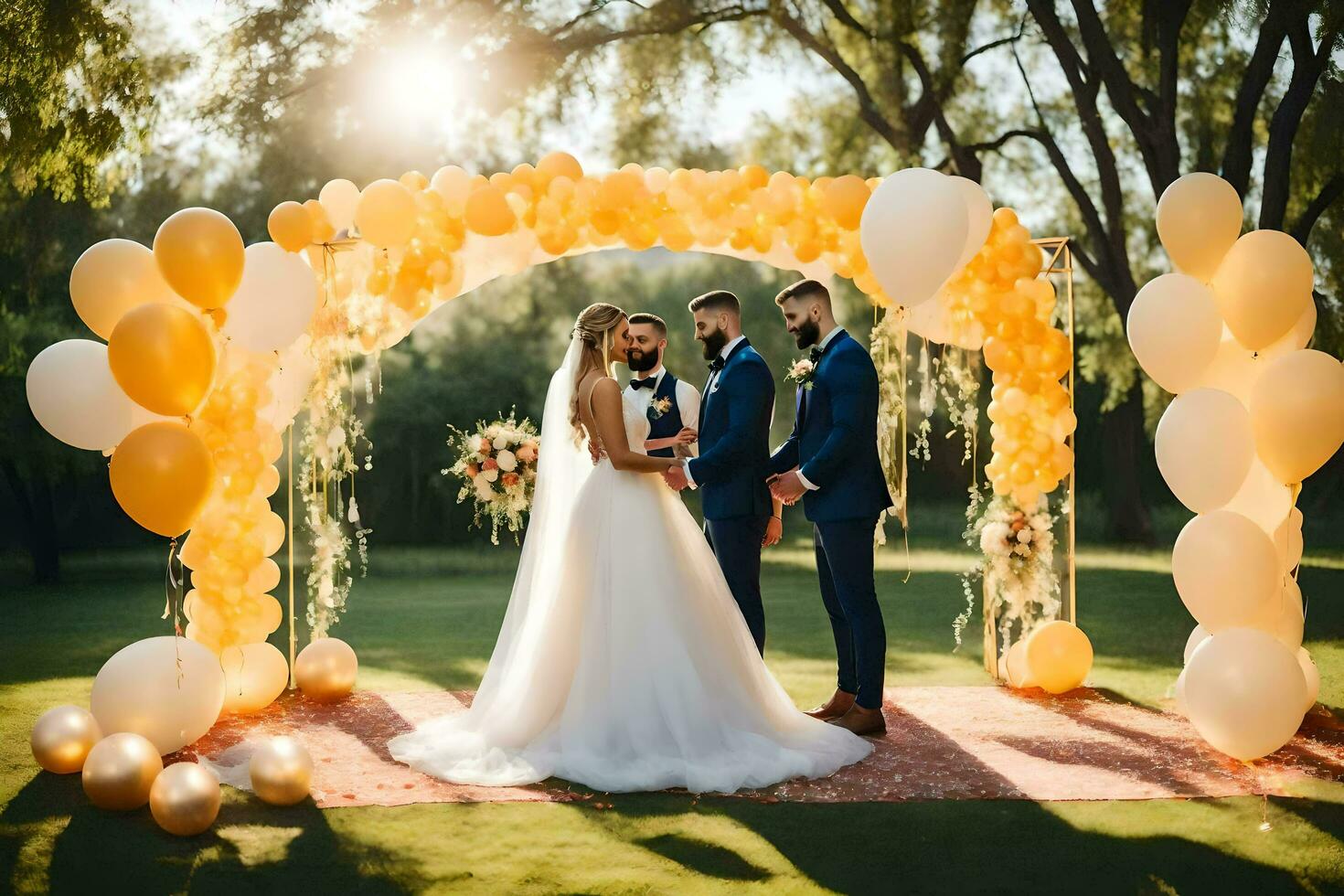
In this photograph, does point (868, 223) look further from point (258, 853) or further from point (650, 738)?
point (258, 853)

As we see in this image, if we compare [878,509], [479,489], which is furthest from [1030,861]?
[479,489]

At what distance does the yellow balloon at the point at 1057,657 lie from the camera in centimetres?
684

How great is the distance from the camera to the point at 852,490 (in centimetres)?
572

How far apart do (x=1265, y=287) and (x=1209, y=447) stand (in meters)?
0.71

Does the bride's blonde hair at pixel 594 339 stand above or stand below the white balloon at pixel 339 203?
below

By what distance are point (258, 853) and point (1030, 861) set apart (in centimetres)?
253

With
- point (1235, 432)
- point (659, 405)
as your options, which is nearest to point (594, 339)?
point (659, 405)

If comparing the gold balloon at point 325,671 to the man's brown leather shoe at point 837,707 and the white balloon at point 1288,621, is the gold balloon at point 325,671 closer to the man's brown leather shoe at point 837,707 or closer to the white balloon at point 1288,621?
the man's brown leather shoe at point 837,707

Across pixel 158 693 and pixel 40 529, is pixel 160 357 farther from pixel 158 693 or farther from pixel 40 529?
pixel 40 529

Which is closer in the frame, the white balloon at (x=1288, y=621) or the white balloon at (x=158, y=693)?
the white balloon at (x=158, y=693)

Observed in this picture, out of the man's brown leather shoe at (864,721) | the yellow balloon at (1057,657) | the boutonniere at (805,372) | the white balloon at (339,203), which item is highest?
the white balloon at (339,203)

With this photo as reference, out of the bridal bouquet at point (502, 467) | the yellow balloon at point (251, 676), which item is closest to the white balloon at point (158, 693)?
the yellow balloon at point (251, 676)

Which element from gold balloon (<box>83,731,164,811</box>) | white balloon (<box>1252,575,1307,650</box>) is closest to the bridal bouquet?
gold balloon (<box>83,731,164,811</box>)

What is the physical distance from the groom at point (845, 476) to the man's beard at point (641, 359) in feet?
2.36
